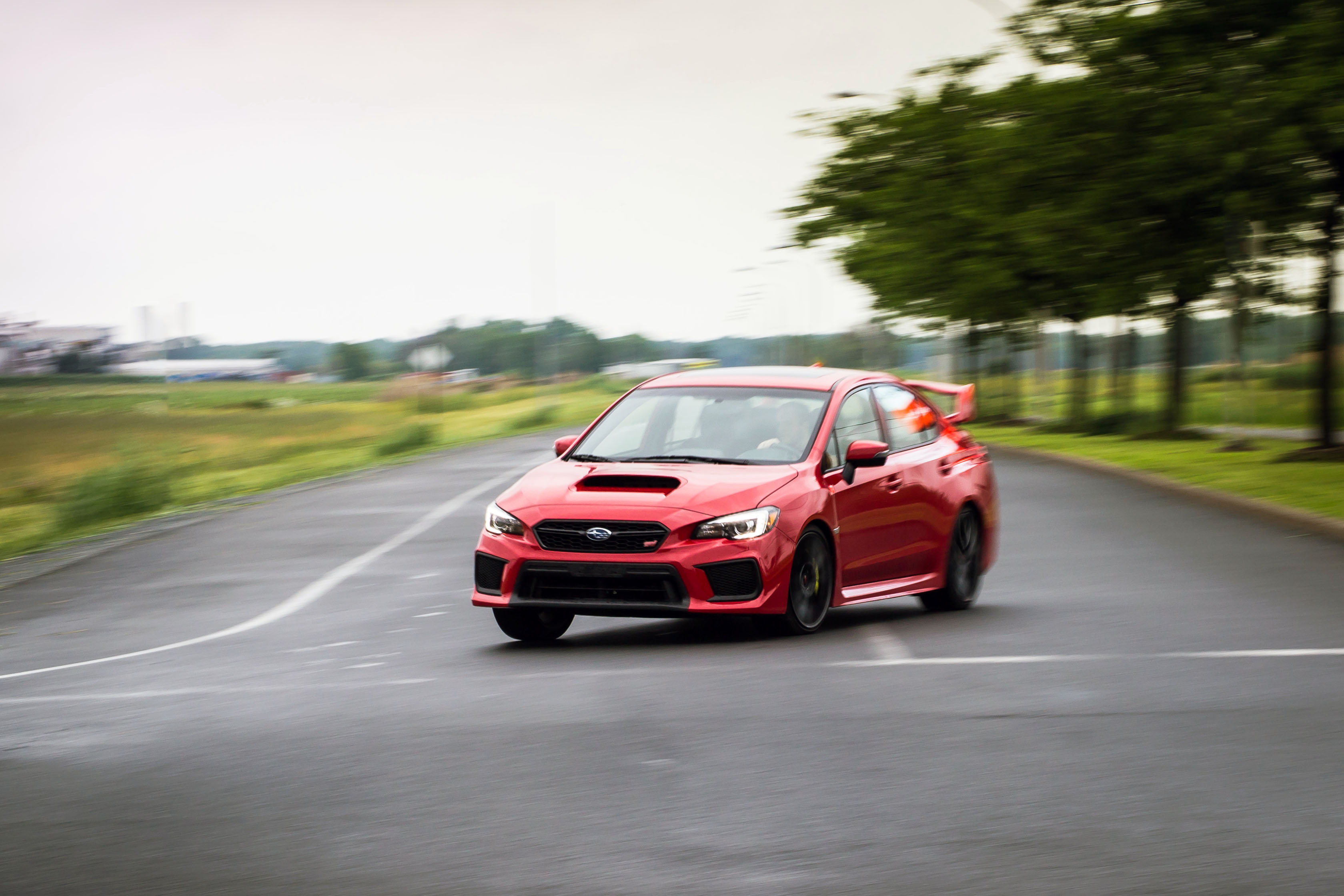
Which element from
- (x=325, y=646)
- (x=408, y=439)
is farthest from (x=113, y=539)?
(x=408, y=439)

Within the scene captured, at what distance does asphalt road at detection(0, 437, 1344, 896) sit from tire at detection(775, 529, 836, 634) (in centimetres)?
21

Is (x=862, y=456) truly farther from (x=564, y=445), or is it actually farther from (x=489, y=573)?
(x=489, y=573)

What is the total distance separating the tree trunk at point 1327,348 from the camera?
1006 inches

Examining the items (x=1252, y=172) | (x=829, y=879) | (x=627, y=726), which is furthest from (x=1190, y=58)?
(x=829, y=879)

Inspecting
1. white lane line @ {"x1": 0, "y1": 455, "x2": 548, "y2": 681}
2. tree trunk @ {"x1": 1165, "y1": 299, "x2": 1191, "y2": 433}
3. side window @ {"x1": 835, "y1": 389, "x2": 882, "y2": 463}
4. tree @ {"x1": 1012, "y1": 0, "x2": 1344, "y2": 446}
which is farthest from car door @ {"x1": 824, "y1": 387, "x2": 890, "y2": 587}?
tree trunk @ {"x1": 1165, "y1": 299, "x2": 1191, "y2": 433}

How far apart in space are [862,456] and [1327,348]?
17.1m

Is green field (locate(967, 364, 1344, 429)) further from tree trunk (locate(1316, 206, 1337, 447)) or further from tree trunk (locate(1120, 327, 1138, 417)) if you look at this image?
tree trunk (locate(1316, 206, 1337, 447))

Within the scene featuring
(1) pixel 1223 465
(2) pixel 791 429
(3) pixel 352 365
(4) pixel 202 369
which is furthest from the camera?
(3) pixel 352 365

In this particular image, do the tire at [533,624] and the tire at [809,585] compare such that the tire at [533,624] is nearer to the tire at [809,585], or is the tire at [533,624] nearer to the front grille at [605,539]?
the front grille at [605,539]

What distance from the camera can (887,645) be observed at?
10070 mm

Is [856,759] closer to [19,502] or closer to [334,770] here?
[334,770]

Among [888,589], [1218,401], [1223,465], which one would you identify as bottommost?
[1218,401]

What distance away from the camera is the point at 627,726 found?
297 inches

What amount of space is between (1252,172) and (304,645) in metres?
17.5
